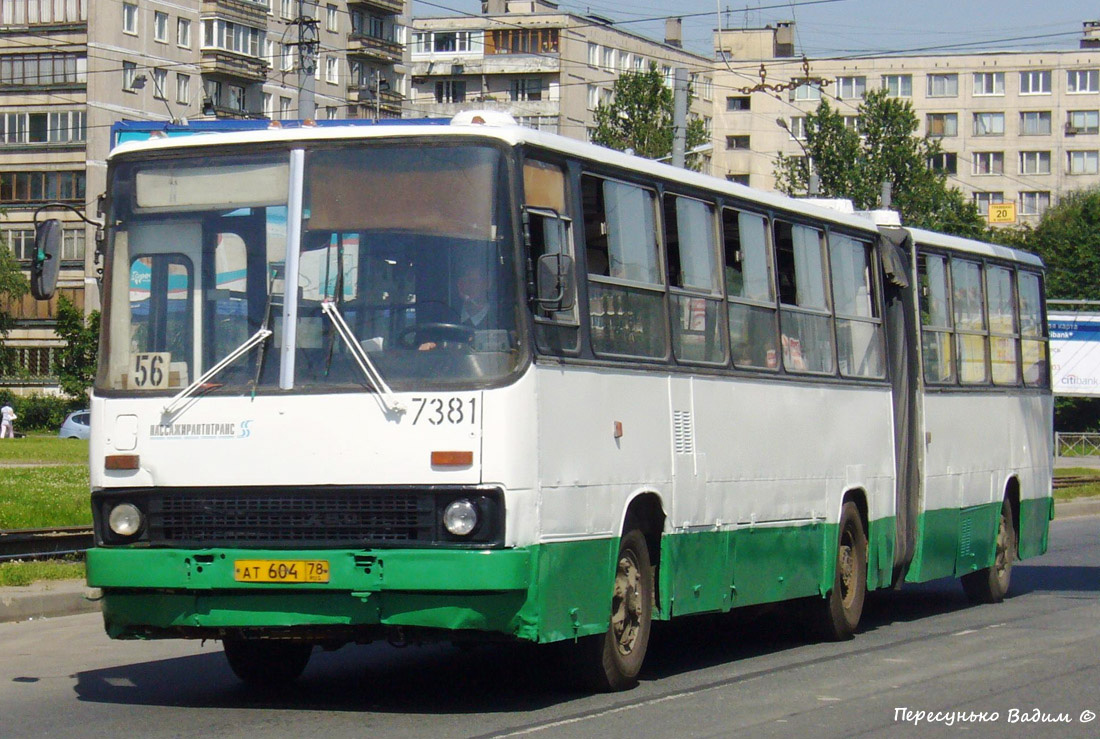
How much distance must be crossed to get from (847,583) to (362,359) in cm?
588

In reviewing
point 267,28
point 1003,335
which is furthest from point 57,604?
point 267,28

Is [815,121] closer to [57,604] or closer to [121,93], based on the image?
[121,93]

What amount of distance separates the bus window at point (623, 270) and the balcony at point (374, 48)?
78.7m

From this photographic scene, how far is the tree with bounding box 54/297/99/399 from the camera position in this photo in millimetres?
71062

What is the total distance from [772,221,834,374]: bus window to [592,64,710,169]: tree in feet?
228

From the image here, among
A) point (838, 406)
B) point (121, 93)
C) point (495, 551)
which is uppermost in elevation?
point (121, 93)

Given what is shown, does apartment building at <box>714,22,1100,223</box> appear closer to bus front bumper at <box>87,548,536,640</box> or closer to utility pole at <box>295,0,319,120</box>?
utility pole at <box>295,0,319,120</box>

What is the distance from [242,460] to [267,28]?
7702 cm

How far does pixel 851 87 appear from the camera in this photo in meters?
113

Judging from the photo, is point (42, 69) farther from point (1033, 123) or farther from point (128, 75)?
point (1033, 123)

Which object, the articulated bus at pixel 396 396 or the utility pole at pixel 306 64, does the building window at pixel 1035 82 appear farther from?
the articulated bus at pixel 396 396

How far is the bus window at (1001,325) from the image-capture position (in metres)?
17.1

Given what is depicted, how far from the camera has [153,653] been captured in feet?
41.0

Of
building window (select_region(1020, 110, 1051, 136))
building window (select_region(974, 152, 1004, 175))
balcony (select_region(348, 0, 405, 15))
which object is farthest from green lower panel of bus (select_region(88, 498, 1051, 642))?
building window (select_region(1020, 110, 1051, 136))
